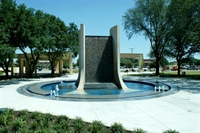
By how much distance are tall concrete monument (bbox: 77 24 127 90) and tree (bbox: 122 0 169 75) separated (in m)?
15.5

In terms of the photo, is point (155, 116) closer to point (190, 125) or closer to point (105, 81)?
point (190, 125)

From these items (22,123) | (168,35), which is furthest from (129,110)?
(168,35)

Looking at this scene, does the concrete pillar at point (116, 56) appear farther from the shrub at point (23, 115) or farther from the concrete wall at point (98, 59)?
the shrub at point (23, 115)

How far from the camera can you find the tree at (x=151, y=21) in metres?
26.9

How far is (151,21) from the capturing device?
Result: 28.3 m

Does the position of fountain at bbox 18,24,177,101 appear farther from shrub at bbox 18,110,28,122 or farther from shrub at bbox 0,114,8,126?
shrub at bbox 0,114,8,126

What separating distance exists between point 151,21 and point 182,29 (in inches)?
304

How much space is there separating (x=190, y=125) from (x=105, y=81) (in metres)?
9.22

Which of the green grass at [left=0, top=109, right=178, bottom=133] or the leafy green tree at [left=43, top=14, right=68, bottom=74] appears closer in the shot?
the green grass at [left=0, top=109, right=178, bottom=133]

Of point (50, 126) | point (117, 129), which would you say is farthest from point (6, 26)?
point (117, 129)

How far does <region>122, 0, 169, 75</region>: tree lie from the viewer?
88.2 ft

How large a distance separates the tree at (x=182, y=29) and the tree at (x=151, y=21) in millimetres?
1123

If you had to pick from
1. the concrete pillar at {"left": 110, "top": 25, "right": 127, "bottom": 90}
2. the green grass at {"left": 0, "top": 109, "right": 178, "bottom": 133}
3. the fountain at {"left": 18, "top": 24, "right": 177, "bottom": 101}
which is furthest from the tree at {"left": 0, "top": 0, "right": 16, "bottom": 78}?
the green grass at {"left": 0, "top": 109, "right": 178, "bottom": 133}

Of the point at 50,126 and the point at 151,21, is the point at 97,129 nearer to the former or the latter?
the point at 50,126
